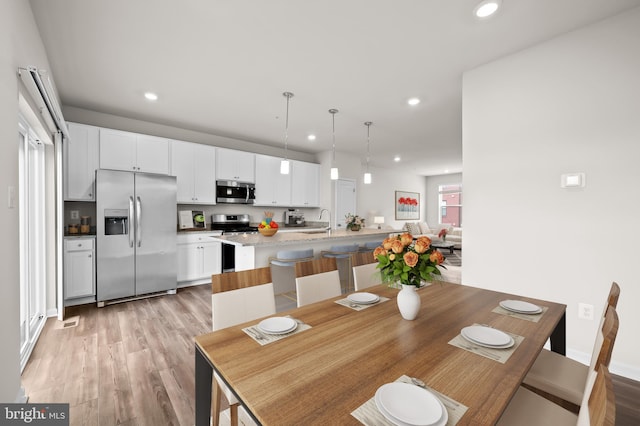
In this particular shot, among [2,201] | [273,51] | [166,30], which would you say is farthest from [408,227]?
[2,201]

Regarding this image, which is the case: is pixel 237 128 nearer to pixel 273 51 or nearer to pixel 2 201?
pixel 273 51

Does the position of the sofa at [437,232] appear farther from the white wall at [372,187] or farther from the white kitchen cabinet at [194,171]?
the white kitchen cabinet at [194,171]

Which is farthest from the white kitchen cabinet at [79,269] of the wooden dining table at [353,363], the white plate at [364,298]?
the white plate at [364,298]

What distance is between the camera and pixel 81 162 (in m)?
3.81

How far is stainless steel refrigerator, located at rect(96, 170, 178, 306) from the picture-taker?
3.73 meters

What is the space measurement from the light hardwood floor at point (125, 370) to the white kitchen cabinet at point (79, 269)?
23 centimetres

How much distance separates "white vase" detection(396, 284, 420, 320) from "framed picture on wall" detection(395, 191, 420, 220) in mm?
8615

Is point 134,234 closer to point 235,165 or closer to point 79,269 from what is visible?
point 79,269

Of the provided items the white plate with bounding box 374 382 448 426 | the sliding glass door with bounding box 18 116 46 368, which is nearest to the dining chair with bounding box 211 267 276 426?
the white plate with bounding box 374 382 448 426

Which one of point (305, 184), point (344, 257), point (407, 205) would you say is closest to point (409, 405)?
point (344, 257)

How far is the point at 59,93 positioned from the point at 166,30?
240 cm

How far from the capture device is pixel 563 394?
126 cm

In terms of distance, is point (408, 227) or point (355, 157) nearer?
point (355, 157)

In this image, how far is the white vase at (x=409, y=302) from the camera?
1.35 metres
